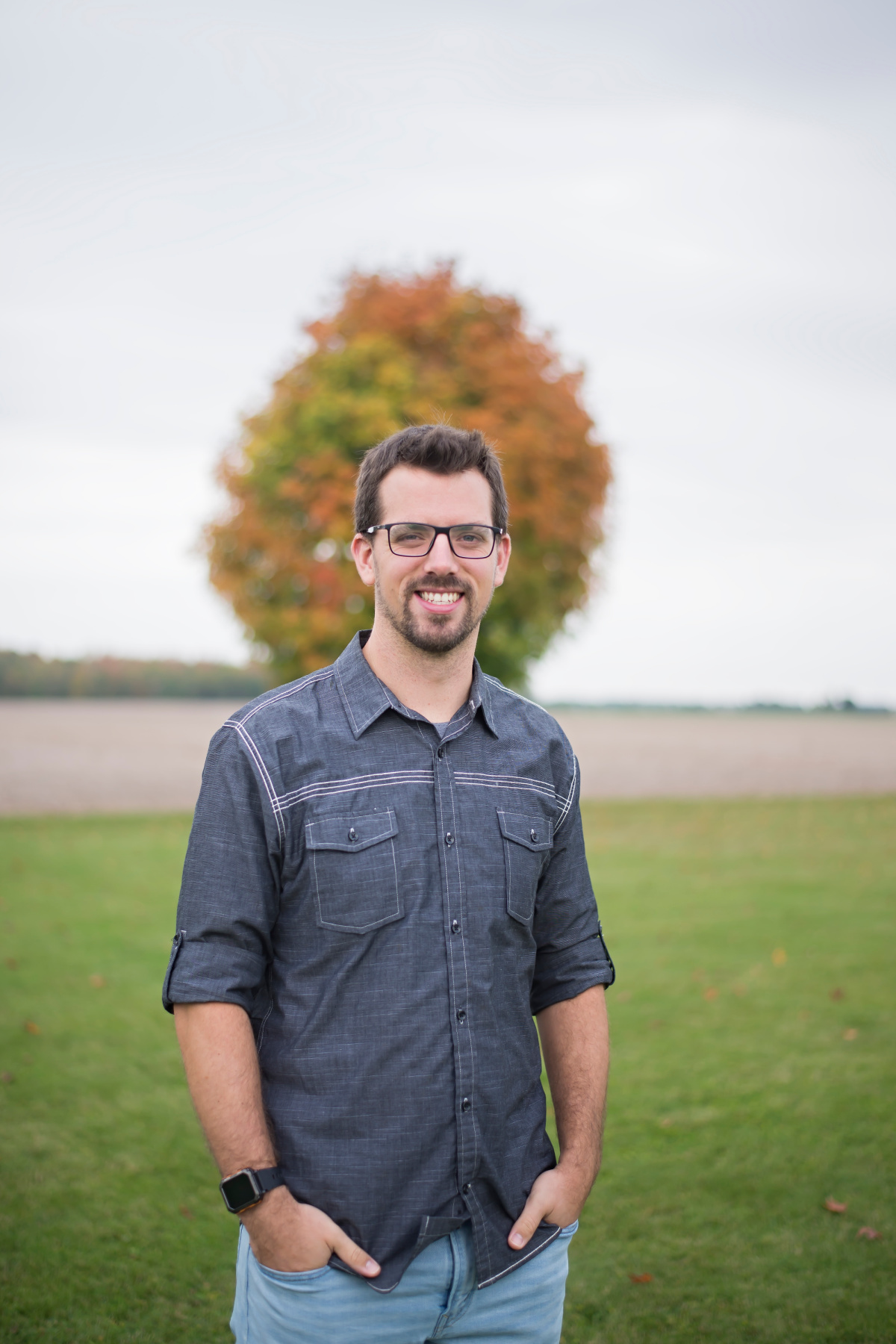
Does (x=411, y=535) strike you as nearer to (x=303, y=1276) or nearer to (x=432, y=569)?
(x=432, y=569)

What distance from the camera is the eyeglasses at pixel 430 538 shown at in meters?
2.71

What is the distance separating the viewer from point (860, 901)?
47.3 feet

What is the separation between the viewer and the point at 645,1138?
670 centimetres

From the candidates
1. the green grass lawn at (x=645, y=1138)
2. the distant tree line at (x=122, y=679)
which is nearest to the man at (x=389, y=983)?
the green grass lawn at (x=645, y=1138)

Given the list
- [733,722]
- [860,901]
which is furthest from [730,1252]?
[733,722]

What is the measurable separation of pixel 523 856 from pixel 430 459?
1.09 m

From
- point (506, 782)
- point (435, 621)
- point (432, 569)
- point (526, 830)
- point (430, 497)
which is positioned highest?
point (430, 497)

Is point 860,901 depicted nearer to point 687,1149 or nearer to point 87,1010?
point 687,1149

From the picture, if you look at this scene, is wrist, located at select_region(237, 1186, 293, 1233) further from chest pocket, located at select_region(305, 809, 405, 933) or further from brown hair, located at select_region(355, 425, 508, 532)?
brown hair, located at select_region(355, 425, 508, 532)

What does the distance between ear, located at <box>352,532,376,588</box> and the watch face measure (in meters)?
1.50

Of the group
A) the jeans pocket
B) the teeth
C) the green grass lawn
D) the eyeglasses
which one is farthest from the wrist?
the green grass lawn

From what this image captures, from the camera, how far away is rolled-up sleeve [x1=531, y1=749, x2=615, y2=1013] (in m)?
2.91

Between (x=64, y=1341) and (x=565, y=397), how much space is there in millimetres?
21446

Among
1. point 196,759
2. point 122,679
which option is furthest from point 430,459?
point 122,679
